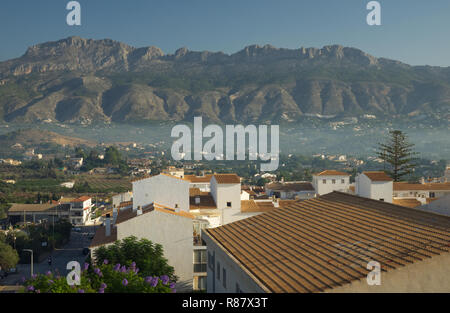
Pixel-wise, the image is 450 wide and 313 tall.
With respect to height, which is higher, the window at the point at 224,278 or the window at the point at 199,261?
the window at the point at 224,278

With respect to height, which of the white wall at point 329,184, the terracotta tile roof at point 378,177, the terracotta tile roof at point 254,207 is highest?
the terracotta tile roof at point 378,177

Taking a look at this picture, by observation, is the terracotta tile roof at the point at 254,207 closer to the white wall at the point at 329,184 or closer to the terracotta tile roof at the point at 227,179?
the terracotta tile roof at the point at 227,179

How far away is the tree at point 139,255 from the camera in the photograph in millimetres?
16589

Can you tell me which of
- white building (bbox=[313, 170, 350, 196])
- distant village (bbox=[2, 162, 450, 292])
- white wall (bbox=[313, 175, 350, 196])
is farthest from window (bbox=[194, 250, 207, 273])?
white building (bbox=[313, 170, 350, 196])

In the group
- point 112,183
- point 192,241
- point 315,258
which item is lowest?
point 112,183

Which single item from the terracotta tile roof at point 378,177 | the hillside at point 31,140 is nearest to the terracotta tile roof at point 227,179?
the terracotta tile roof at point 378,177

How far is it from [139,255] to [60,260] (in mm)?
16567

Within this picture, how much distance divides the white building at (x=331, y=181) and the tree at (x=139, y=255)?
28.4m

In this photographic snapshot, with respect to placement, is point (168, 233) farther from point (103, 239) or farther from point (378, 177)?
point (378, 177)

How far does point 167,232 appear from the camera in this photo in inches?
754

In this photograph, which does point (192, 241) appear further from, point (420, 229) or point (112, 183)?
point (112, 183)

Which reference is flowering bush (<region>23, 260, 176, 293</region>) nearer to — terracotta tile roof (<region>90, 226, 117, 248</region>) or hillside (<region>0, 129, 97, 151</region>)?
terracotta tile roof (<region>90, 226, 117, 248</region>)
